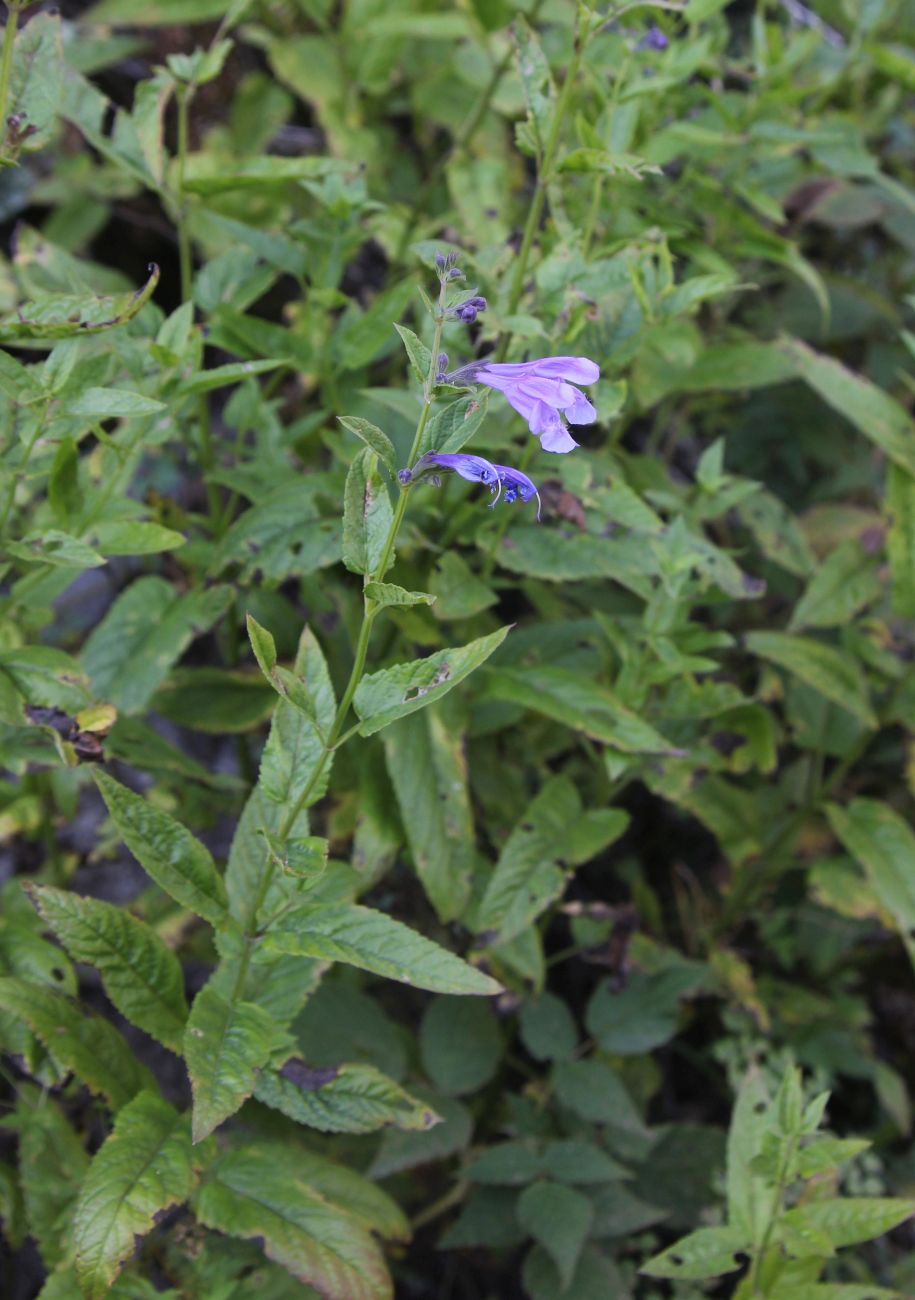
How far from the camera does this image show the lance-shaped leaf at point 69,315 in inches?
62.1

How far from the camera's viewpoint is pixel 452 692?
2143 mm

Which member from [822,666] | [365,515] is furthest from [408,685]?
[822,666]

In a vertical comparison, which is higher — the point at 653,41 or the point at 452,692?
the point at 653,41

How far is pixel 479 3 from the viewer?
10.6ft

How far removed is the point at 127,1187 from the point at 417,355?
43.3 inches

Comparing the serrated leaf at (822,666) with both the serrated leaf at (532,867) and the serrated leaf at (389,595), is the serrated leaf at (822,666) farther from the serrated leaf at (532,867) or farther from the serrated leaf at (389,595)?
the serrated leaf at (389,595)

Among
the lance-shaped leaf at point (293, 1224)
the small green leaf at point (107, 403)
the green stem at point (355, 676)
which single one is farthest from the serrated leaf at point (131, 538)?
the lance-shaped leaf at point (293, 1224)

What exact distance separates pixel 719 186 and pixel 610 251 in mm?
725

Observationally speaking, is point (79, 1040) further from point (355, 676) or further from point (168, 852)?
point (355, 676)

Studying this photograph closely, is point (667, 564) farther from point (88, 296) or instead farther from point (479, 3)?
point (479, 3)

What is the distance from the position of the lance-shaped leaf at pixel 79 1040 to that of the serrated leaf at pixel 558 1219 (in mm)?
809

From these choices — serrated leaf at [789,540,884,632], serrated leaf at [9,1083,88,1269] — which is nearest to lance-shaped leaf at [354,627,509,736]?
serrated leaf at [9,1083,88,1269]

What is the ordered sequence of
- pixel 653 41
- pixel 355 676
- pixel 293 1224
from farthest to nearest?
pixel 653 41 → pixel 293 1224 → pixel 355 676

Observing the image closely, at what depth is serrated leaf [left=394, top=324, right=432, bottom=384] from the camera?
4.23 feet
